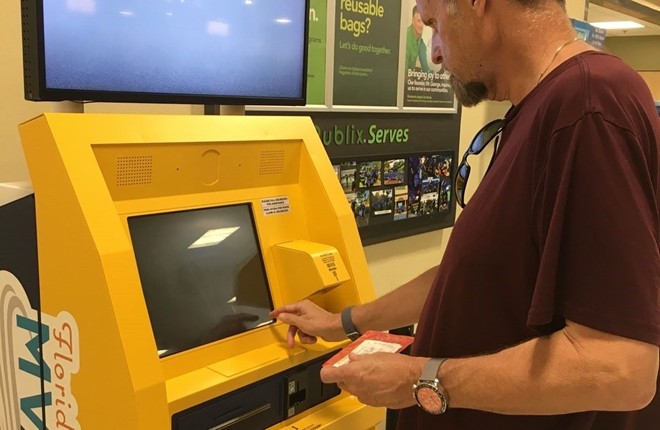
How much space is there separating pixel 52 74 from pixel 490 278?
2.99 ft

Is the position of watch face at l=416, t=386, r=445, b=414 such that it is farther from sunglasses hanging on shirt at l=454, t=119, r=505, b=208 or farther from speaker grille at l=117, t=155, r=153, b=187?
speaker grille at l=117, t=155, r=153, b=187

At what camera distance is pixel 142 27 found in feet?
4.55

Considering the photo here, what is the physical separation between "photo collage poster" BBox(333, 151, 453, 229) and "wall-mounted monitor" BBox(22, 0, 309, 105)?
0.87 m

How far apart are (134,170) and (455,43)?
0.72 metres

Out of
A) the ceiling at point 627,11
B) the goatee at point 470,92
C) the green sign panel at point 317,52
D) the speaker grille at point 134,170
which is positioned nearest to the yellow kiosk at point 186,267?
the speaker grille at point 134,170

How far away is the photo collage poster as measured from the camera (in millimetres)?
2637

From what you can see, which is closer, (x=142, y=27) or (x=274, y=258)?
(x=142, y=27)

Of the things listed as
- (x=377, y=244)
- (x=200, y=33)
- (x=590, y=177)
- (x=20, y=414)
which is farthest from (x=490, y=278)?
(x=377, y=244)

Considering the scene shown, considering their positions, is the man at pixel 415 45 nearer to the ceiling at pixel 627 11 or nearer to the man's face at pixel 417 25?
the man's face at pixel 417 25

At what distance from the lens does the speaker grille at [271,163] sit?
162 cm

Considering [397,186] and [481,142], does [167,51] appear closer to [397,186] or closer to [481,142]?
[481,142]

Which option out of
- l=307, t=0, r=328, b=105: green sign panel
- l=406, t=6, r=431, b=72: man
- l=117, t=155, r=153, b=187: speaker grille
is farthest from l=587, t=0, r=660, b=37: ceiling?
l=117, t=155, r=153, b=187: speaker grille

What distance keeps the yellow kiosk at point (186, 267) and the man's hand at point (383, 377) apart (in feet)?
0.85

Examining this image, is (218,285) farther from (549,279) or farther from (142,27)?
(549,279)
